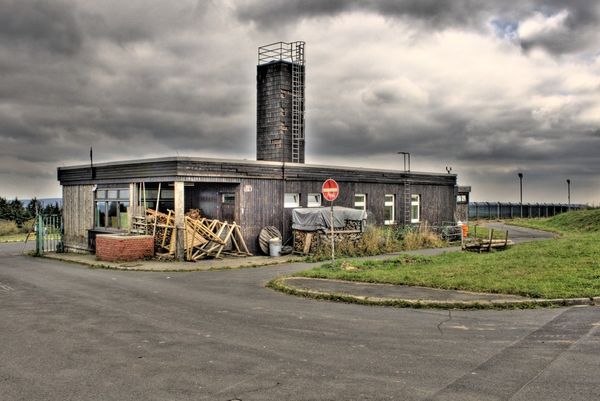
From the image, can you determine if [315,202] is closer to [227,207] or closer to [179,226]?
[227,207]

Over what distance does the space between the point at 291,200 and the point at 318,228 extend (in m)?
3.07

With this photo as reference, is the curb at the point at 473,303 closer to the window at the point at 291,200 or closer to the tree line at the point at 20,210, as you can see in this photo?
the window at the point at 291,200

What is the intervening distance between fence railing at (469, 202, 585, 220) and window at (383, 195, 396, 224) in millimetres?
35976

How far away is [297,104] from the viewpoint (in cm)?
3222

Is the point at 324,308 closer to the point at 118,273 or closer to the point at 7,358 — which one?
the point at 7,358

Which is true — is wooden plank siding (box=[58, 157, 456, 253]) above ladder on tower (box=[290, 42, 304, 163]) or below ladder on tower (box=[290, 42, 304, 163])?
below

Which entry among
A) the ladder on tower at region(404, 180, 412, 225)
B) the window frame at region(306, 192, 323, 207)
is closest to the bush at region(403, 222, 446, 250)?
the ladder on tower at region(404, 180, 412, 225)

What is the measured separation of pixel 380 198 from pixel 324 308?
2013 cm

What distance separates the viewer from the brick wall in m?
21.4

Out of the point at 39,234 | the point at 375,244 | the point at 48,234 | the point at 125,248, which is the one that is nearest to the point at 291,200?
the point at 375,244

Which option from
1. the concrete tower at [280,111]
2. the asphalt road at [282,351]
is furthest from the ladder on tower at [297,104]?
the asphalt road at [282,351]

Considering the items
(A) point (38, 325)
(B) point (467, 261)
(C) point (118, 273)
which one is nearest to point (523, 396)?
(A) point (38, 325)

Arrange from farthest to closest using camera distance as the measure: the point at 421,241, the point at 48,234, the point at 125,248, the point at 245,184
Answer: the point at 48,234
the point at 421,241
the point at 245,184
the point at 125,248

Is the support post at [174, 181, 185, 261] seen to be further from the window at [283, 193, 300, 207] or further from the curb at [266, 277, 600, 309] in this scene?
the curb at [266, 277, 600, 309]
